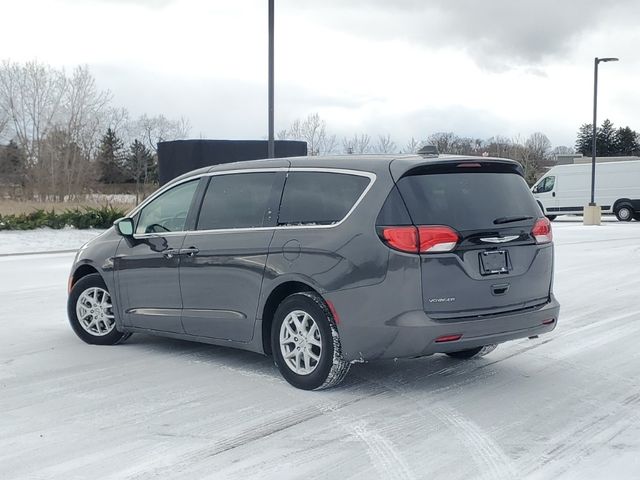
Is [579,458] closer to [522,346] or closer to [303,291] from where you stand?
[303,291]

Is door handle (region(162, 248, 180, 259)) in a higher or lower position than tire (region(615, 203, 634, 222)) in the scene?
higher

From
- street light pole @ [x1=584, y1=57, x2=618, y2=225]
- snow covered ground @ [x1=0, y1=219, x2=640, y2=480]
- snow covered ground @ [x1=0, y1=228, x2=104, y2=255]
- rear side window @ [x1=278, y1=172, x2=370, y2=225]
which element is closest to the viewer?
snow covered ground @ [x1=0, y1=219, x2=640, y2=480]

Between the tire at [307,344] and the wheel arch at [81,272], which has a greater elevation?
the wheel arch at [81,272]

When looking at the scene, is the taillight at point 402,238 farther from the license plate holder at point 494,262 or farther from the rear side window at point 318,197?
the license plate holder at point 494,262

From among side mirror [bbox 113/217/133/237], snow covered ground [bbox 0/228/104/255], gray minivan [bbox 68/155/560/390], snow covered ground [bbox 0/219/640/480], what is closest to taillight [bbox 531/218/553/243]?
gray minivan [bbox 68/155/560/390]

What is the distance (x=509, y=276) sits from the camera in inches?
235

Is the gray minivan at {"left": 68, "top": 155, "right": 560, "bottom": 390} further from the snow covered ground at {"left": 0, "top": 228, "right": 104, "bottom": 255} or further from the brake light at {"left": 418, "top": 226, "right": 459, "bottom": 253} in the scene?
the snow covered ground at {"left": 0, "top": 228, "right": 104, "bottom": 255}

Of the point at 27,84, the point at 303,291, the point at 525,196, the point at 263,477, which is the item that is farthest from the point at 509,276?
the point at 27,84

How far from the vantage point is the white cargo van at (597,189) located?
3647 cm

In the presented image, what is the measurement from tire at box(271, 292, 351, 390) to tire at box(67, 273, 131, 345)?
2.25m

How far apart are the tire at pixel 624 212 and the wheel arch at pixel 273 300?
33.3m

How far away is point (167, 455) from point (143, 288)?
2908mm

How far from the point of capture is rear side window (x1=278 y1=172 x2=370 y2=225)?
234 inches

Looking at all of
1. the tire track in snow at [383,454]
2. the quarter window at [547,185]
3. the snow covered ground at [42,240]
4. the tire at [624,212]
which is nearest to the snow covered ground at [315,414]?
the tire track in snow at [383,454]
